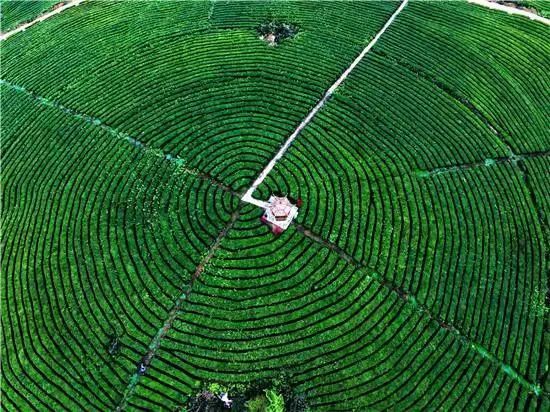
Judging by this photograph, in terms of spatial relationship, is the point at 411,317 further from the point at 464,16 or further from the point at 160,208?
the point at 464,16

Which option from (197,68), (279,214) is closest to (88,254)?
(279,214)

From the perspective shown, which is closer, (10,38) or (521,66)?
(521,66)

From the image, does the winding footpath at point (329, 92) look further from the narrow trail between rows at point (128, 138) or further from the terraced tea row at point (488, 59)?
the narrow trail between rows at point (128, 138)

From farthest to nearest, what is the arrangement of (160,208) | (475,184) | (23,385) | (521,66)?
(521,66) < (475,184) < (160,208) < (23,385)

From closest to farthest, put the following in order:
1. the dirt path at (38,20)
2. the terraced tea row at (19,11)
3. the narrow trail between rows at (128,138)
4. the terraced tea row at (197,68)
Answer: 1. the narrow trail between rows at (128,138)
2. the terraced tea row at (197,68)
3. the dirt path at (38,20)
4. the terraced tea row at (19,11)

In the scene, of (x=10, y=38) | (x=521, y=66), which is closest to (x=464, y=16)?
(x=521, y=66)

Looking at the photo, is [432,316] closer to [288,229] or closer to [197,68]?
[288,229]

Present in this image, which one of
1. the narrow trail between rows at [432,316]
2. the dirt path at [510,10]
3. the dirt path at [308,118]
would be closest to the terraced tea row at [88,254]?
the dirt path at [308,118]
